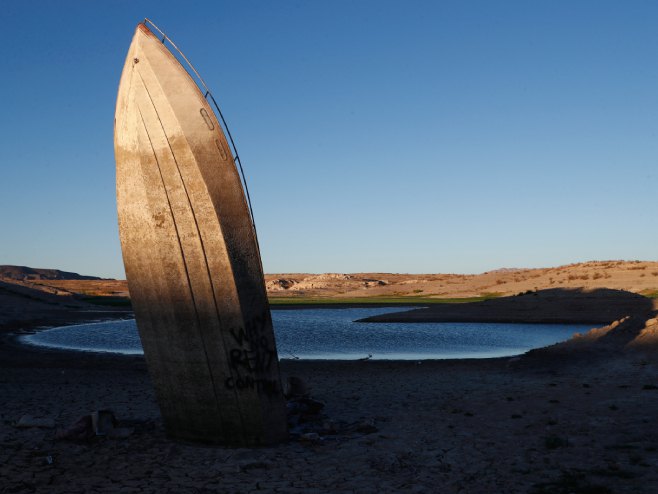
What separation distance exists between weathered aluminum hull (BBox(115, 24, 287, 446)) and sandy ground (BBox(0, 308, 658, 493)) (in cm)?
91

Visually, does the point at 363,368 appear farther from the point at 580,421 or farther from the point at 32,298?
the point at 32,298

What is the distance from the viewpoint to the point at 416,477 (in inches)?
379

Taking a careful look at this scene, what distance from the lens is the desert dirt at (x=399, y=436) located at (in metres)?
9.40

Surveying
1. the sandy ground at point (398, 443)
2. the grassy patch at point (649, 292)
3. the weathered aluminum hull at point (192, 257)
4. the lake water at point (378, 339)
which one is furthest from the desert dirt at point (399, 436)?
the grassy patch at point (649, 292)

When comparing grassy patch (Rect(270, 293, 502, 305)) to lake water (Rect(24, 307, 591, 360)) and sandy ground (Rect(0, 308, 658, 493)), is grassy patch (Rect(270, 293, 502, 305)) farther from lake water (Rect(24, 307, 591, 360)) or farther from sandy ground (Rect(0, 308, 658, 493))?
sandy ground (Rect(0, 308, 658, 493))

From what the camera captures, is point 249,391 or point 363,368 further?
point 363,368

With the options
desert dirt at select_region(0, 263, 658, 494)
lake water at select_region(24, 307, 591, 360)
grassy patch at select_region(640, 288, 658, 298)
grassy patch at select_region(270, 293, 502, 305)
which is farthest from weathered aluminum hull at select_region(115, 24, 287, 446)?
grassy patch at select_region(270, 293, 502, 305)

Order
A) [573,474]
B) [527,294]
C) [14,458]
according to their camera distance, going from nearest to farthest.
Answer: [573,474], [14,458], [527,294]

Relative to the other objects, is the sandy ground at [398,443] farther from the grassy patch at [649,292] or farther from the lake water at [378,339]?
the grassy patch at [649,292]

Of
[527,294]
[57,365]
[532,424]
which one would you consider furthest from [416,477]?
[527,294]

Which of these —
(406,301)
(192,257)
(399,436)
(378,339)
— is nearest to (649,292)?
(406,301)

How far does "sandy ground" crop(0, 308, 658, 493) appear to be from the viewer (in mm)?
9344

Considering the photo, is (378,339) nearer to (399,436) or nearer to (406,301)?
(399,436)

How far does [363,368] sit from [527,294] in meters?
37.6
